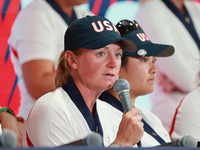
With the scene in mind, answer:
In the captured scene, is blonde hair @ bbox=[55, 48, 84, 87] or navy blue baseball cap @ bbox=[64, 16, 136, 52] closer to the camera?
navy blue baseball cap @ bbox=[64, 16, 136, 52]

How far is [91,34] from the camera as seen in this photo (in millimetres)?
1699

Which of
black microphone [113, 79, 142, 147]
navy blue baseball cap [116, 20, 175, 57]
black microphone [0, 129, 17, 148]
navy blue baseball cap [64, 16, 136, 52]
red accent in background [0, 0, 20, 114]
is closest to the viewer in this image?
black microphone [0, 129, 17, 148]

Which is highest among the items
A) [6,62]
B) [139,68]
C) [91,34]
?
[91,34]

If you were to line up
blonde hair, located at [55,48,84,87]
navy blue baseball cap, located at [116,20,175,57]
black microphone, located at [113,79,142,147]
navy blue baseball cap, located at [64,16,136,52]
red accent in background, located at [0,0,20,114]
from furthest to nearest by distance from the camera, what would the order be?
red accent in background, located at [0,0,20,114] → navy blue baseball cap, located at [116,20,175,57] → blonde hair, located at [55,48,84,87] → navy blue baseball cap, located at [64,16,136,52] → black microphone, located at [113,79,142,147]

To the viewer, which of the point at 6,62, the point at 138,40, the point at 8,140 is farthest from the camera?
the point at 6,62

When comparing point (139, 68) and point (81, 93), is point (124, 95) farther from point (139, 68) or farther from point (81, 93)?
point (139, 68)

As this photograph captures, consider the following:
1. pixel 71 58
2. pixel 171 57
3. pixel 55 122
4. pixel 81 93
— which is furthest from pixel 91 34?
pixel 171 57

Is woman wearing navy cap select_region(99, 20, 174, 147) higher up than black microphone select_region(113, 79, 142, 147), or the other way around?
black microphone select_region(113, 79, 142, 147)

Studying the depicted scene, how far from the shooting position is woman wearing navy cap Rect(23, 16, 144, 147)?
1.56 metres

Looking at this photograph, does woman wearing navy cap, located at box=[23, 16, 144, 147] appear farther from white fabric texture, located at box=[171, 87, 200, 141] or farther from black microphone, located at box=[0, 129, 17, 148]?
black microphone, located at box=[0, 129, 17, 148]

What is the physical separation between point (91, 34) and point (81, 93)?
24cm

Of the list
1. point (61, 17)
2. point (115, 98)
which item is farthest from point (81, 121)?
point (61, 17)

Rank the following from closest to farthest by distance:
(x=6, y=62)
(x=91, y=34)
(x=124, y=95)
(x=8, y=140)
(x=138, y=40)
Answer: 1. (x=8, y=140)
2. (x=124, y=95)
3. (x=91, y=34)
4. (x=138, y=40)
5. (x=6, y=62)

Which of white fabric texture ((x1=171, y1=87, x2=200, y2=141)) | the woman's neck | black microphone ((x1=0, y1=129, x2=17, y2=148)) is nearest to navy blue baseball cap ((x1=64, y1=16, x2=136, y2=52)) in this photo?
white fabric texture ((x1=171, y1=87, x2=200, y2=141))
